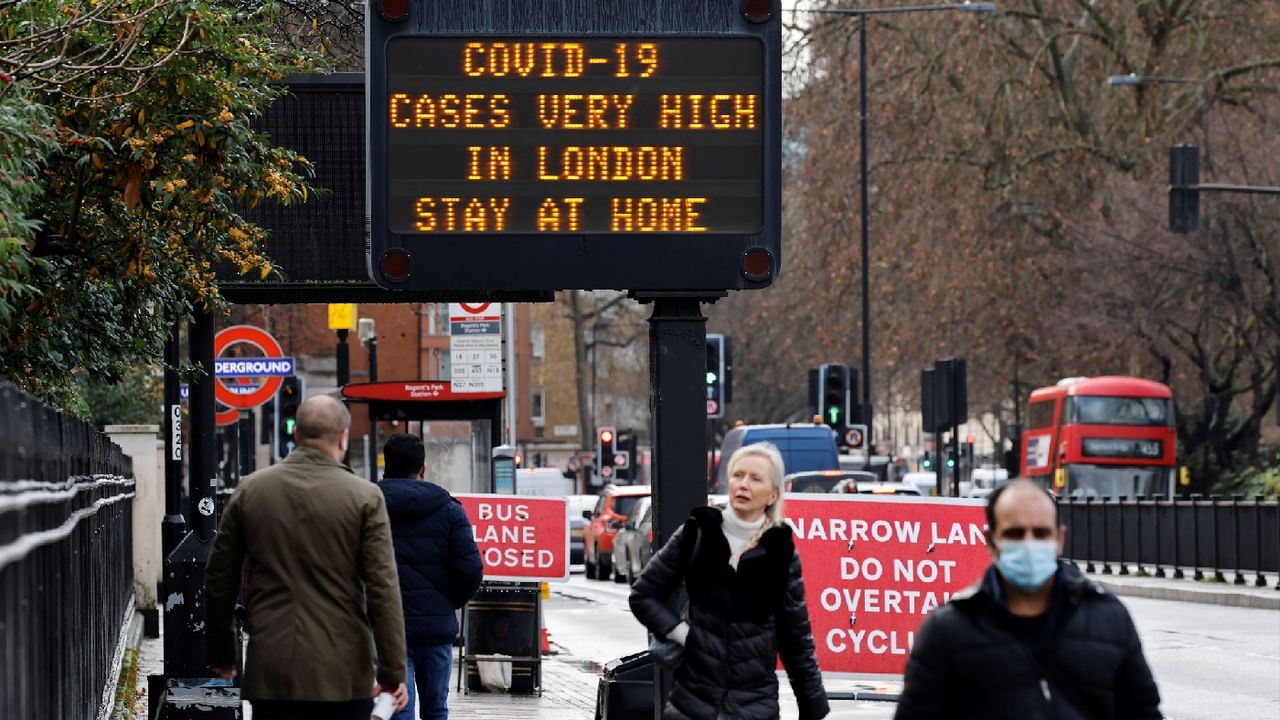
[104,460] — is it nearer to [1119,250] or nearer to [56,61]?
[56,61]

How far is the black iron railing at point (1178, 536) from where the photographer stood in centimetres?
3250

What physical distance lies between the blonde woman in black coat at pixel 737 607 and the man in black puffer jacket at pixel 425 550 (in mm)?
3074

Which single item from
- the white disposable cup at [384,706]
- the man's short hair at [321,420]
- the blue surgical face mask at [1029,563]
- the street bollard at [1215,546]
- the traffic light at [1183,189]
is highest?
the traffic light at [1183,189]

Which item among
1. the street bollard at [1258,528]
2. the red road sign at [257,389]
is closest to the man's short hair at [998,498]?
the red road sign at [257,389]

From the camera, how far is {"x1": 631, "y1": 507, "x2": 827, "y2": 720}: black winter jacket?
7.19 m

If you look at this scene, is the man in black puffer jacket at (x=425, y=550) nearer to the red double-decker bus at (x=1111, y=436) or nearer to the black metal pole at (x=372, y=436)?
the black metal pole at (x=372, y=436)

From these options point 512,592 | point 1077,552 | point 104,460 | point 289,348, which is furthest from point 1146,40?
point 104,460

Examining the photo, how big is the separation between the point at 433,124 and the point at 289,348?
156ft

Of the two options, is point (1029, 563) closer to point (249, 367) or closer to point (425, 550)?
point (425, 550)

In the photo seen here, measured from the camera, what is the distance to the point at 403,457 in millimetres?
10328

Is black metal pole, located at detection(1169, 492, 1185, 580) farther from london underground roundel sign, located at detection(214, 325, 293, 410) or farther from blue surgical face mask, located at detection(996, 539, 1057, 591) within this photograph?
blue surgical face mask, located at detection(996, 539, 1057, 591)

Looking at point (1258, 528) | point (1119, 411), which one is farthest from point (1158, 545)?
point (1119, 411)

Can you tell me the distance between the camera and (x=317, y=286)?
1278 centimetres

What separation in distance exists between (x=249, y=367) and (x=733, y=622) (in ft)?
50.2
